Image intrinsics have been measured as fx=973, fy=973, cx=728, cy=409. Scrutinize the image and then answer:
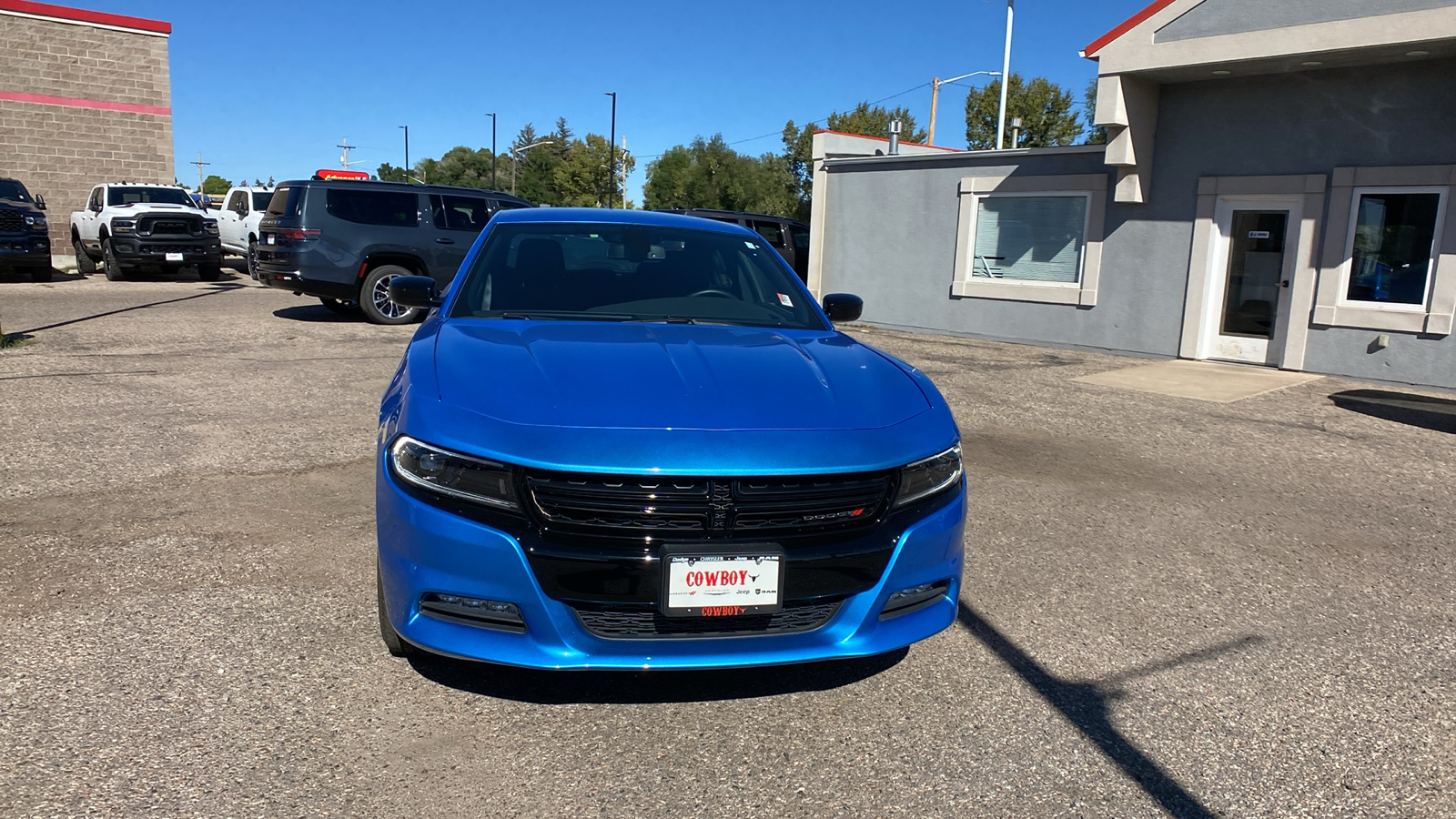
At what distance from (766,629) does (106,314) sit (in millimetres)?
14488

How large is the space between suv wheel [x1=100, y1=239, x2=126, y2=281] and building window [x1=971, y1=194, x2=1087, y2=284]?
16209 mm

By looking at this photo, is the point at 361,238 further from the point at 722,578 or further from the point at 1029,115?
the point at 1029,115

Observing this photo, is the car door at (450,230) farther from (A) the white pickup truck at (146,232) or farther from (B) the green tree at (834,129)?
(B) the green tree at (834,129)

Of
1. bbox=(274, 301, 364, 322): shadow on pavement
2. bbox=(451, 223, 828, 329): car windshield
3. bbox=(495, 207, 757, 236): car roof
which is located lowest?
bbox=(274, 301, 364, 322): shadow on pavement

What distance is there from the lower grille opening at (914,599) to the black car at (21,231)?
2036 centimetres

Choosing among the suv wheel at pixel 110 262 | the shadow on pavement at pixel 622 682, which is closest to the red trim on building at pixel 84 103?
the suv wheel at pixel 110 262

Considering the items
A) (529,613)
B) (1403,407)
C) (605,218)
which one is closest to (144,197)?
(605,218)

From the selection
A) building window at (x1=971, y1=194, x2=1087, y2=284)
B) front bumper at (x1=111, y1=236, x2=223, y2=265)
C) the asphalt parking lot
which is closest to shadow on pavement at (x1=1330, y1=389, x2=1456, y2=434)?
the asphalt parking lot

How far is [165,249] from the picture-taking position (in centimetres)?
1902

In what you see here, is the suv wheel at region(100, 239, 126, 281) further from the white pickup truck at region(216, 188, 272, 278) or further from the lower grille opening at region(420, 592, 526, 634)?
the lower grille opening at region(420, 592, 526, 634)

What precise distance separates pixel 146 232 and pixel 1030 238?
16413mm

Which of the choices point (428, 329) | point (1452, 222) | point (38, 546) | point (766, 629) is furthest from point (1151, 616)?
point (1452, 222)

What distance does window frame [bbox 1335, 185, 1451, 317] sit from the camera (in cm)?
1073

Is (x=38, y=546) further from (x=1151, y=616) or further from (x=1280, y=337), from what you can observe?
(x=1280, y=337)
